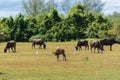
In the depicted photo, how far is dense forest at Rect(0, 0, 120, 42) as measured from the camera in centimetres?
8094

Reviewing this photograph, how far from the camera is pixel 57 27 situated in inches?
3263

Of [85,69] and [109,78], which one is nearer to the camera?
[109,78]

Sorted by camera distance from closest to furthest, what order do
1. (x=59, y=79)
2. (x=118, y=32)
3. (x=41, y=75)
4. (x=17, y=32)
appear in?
(x=59, y=79), (x=41, y=75), (x=118, y=32), (x=17, y=32)

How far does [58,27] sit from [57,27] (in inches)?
9.3

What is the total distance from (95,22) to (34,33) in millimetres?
12788

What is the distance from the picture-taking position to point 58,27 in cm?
8275

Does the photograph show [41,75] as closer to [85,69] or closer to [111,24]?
[85,69]

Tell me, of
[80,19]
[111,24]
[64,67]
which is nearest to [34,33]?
[80,19]

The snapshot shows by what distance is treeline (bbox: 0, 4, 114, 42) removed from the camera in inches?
3191

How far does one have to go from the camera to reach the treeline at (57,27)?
3191 inches

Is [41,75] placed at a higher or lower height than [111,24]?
lower

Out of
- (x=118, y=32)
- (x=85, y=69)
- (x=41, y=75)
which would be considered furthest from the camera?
(x=118, y=32)

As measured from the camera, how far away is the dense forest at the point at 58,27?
266ft

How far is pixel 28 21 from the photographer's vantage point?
86875 mm
